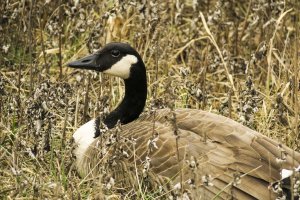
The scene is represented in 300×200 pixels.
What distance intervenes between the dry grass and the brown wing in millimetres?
185

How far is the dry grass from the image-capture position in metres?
5.13

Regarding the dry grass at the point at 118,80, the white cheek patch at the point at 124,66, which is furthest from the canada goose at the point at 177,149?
the dry grass at the point at 118,80

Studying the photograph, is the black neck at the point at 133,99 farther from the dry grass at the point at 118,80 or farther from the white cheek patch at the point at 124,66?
the dry grass at the point at 118,80

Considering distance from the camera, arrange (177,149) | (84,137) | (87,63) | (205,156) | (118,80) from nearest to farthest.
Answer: (177,149) → (205,156) → (84,137) → (87,63) → (118,80)

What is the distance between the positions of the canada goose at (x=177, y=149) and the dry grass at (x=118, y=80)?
162mm

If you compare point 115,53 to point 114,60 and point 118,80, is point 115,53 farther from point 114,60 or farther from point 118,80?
point 118,80

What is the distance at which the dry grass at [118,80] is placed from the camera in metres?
5.13

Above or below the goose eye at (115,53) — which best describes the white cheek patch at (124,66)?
below

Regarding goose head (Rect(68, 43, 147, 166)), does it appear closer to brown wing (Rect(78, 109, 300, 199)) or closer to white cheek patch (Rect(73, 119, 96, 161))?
white cheek patch (Rect(73, 119, 96, 161))

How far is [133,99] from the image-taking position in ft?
19.2

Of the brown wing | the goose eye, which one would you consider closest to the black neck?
the goose eye

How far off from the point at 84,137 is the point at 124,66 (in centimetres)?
55

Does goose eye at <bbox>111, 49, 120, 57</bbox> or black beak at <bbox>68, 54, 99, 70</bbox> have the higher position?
goose eye at <bbox>111, 49, 120, 57</bbox>

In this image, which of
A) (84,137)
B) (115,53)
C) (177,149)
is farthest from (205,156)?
(115,53)
